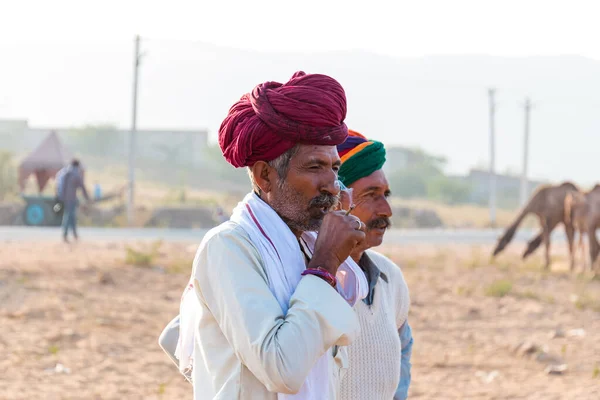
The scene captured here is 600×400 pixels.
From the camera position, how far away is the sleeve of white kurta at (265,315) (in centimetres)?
233

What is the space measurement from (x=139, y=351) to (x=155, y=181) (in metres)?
49.8

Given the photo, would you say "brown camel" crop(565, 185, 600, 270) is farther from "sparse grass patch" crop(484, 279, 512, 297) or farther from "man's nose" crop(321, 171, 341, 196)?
"man's nose" crop(321, 171, 341, 196)

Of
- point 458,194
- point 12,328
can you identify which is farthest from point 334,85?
point 458,194

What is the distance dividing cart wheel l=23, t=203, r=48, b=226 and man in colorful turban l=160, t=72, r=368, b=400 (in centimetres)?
2432

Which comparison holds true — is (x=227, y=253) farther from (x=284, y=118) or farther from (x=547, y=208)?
(x=547, y=208)

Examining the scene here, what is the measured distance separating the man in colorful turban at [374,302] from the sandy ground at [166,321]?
410 cm

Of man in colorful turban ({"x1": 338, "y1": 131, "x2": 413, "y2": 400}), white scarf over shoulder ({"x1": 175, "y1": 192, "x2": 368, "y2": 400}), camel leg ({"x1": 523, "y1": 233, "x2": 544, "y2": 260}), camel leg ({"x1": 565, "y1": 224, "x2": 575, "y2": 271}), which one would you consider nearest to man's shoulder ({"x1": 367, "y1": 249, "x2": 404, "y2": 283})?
man in colorful turban ({"x1": 338, "y1": 131, "x2": 413, "y2": 400})

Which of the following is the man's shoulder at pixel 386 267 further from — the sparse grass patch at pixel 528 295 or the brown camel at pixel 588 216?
the brown camel at pixel 588 216

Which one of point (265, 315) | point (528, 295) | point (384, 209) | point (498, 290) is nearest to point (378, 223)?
point (384, 209)

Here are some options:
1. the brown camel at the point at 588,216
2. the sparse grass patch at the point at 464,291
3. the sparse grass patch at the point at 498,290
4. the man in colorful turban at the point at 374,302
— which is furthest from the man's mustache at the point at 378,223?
the brown camel at the point at 588,216

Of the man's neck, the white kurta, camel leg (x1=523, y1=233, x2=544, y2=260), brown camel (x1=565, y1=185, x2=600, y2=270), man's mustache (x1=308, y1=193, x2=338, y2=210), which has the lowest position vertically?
camel leg (x1=523, y1=233, x2=544, y2=260)

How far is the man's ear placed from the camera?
2.69 metres

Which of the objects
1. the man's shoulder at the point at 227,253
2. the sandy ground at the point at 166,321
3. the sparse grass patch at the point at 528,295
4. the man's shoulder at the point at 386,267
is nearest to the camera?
the man's shoulder at the point at 227,253

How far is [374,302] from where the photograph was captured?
3.49m
